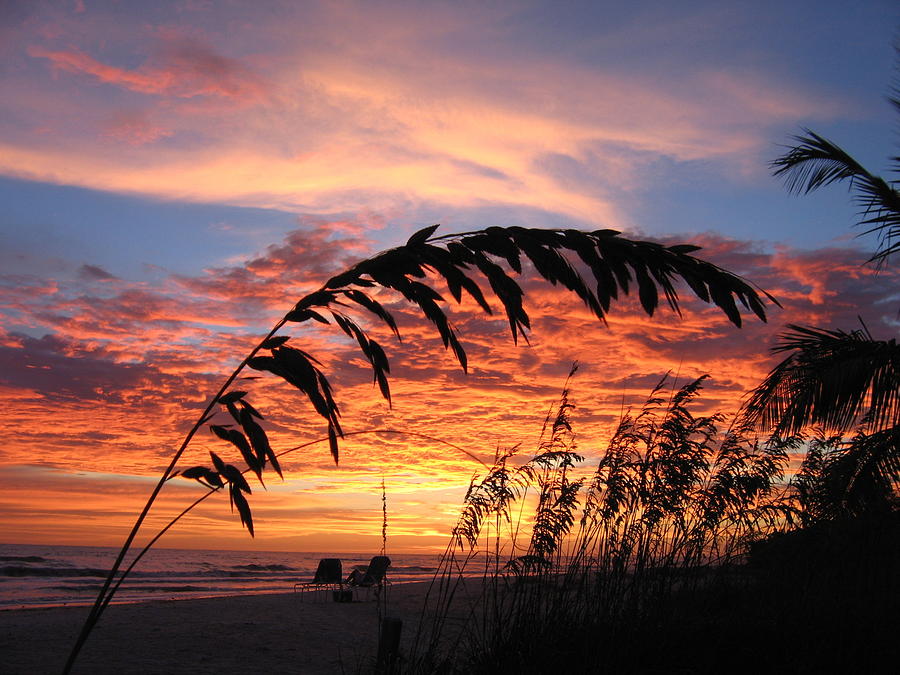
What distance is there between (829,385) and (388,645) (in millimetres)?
6253

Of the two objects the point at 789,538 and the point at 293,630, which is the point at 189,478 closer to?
the point at 789,538

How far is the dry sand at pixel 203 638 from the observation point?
335 inches

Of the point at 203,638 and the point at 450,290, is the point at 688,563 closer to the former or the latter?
the point at 450,290

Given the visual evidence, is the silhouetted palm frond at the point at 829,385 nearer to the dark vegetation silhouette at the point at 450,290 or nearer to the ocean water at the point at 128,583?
the dark vegetation silhouette at the point at 450,290

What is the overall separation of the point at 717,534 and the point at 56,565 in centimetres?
3364

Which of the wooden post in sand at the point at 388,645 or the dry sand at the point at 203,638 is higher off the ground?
the wooden post in sand at the point at 388,645

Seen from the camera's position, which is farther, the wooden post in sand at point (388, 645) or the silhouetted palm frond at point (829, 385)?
the silhouetted palm frond at point (829, 385)

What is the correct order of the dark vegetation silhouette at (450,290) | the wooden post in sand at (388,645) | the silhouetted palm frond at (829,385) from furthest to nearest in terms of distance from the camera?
the silhouetted palm frond at (829,385), the wooden post in sand at (388,645), the dark vegetation silhouette at (450,290)

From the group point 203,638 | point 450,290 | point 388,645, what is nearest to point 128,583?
point 203,638

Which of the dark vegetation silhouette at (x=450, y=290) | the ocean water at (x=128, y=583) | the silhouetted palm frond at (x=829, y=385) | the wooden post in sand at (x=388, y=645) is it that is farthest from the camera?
the ocean water at (x=128, y=583)

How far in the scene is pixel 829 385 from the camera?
8.37 meters

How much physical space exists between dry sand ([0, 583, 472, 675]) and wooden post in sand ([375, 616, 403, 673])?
106 centimetres

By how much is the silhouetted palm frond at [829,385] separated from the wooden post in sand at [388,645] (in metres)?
5.75

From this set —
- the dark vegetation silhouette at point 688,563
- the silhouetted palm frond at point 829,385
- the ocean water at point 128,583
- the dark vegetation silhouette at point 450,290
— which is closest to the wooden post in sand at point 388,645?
the dark vegetation silhouette at point 688,563
